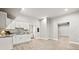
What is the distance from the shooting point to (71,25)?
1652 mm

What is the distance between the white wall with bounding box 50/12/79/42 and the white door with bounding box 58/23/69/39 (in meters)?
0.06

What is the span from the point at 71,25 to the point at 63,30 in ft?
0.57

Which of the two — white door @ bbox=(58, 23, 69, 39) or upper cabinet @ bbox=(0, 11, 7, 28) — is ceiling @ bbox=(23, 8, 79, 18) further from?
upper cabinet @ bbox=(0, 11, 7, 28)

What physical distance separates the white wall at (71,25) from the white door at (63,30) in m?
0.06

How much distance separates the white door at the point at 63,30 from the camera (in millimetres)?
1683

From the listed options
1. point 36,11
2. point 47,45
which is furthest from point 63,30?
point 36,11

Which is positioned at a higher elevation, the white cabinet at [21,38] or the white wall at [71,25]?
the white wall at [71,25]

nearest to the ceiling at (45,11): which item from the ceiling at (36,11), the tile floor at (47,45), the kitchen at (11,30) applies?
the ceiling at (36,11)

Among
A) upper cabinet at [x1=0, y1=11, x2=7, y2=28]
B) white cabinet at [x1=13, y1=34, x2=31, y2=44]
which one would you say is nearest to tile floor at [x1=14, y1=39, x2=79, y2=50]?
white cabinet at [x1=13, y1=34, x2=31, y2=44]

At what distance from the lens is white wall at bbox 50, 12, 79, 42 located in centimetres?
160

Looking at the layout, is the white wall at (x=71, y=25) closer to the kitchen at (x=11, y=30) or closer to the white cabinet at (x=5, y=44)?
the kitchen at (x=11, y=30)
